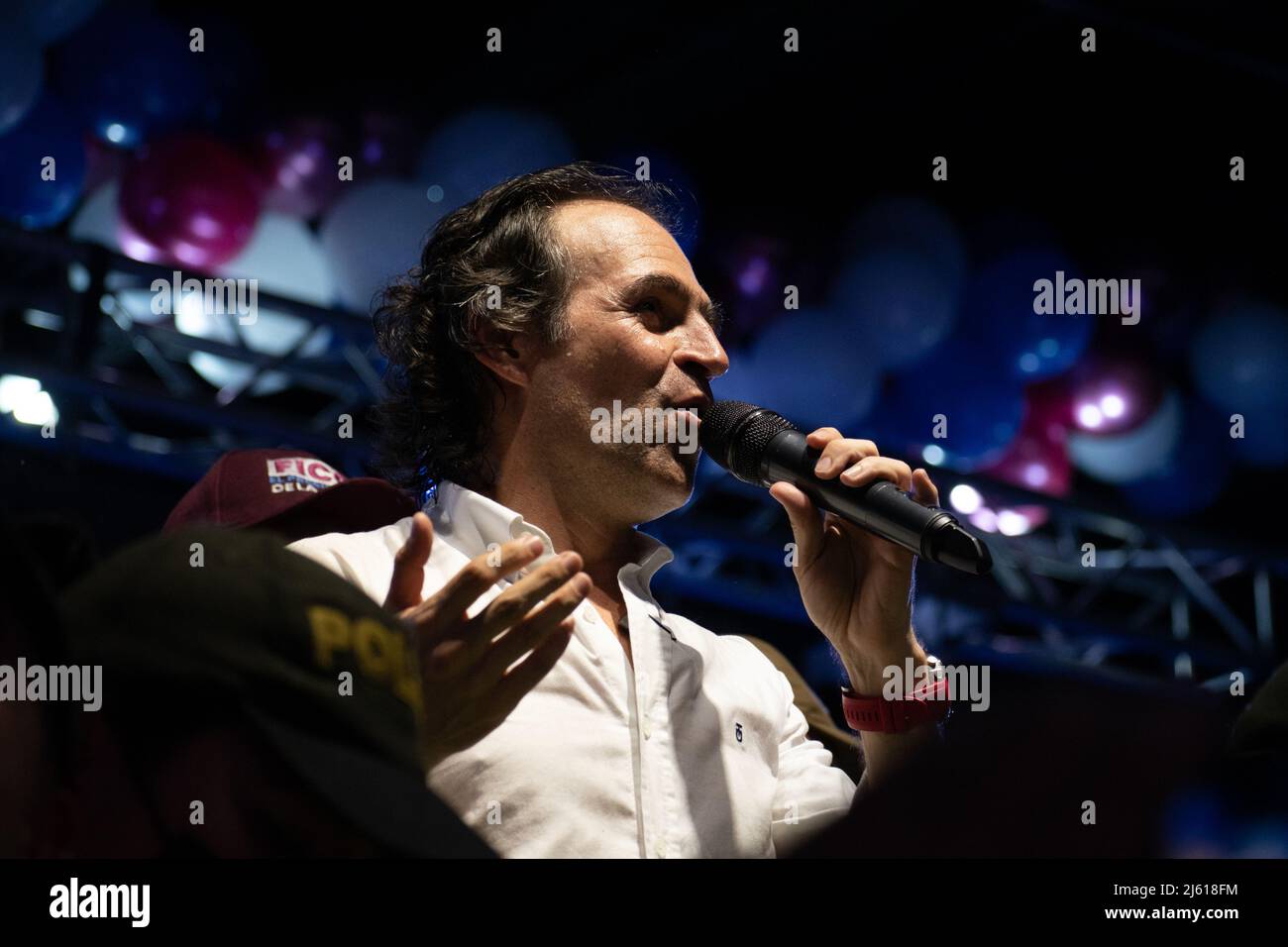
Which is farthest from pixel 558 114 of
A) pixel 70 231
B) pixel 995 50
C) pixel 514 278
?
pixel 514 278

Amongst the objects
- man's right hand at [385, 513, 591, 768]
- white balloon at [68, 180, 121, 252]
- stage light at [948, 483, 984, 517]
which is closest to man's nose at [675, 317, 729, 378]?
man's right hand at [385, 513, 591, 768]

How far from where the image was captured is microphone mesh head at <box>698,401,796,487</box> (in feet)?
5.44

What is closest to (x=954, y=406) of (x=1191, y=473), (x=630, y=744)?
(x=1191, y=473)

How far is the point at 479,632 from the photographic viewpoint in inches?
47.7

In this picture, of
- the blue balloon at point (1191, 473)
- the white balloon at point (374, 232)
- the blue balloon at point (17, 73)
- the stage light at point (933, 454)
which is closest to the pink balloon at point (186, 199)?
the white balloon at point (374, 232)

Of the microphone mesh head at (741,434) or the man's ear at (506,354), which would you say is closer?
the microphone mesh head at (741,434)

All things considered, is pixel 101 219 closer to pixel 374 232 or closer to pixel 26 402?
pixel 26 402

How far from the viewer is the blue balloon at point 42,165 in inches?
122

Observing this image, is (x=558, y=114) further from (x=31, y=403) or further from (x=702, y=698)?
(x=702, y=698)

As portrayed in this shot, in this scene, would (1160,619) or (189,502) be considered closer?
(189,502)

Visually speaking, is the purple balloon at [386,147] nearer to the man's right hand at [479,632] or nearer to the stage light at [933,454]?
the stage light at [933,454]

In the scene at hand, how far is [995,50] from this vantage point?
4.47 m

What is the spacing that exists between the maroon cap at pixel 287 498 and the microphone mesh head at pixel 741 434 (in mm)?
469
